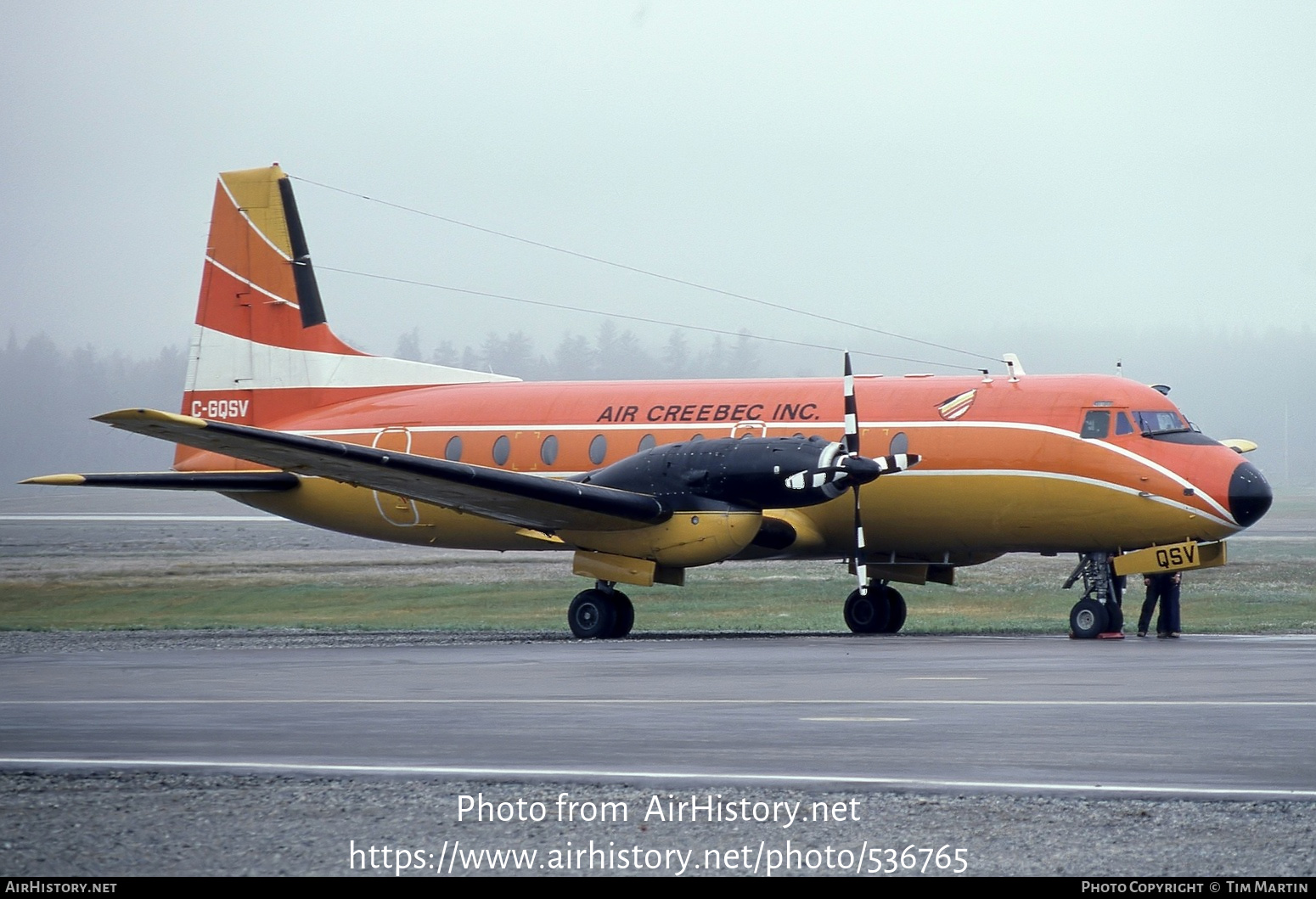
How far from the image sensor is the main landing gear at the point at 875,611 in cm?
2453

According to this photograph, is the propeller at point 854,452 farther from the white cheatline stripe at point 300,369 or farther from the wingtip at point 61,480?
the wingtip at point 61,480

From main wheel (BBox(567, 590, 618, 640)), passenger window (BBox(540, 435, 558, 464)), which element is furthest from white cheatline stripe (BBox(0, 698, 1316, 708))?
passenger window (BBox(540, 435, 558, 464))

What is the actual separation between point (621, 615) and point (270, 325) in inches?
364

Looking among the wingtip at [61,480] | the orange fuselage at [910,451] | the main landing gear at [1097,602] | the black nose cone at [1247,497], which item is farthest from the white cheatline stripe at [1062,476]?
the wingtip at [61,480]

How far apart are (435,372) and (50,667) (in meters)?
11.4

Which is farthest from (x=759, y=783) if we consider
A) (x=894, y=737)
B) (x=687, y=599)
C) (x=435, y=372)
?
(x=687, y=599)

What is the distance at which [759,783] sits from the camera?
878cm

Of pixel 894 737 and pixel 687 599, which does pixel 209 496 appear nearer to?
pixel 687 599

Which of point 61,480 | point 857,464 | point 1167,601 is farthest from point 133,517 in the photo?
point 1167,601

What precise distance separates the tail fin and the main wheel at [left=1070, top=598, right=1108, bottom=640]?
442 inches

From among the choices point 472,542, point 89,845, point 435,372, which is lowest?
point 89,845

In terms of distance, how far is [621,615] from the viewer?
23750 millimetres

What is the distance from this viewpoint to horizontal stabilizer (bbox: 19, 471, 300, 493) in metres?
25.0
